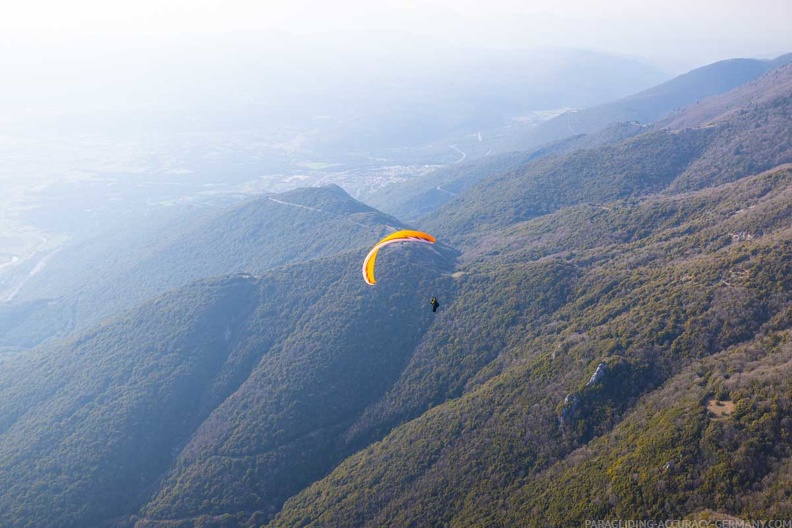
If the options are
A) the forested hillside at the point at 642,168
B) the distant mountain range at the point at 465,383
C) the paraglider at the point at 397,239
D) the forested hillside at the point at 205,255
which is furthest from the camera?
the forested hillside at the point at 205,255

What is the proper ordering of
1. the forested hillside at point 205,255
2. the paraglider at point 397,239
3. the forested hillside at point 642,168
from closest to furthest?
the paraglider at point 397,239 → the forested hillside at point 642,168 → the forested hillside at point 205,255

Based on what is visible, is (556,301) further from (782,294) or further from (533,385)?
(782,294)

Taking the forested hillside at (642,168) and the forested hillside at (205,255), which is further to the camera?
the forested hillside at (205,255)

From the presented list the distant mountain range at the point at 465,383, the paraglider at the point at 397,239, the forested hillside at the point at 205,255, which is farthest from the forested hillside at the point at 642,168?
the paraglider at the point at 397,239

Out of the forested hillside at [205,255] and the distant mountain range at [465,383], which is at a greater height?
the forested hillside at [205,255]

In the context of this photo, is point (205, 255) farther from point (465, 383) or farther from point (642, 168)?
point (642, 168)

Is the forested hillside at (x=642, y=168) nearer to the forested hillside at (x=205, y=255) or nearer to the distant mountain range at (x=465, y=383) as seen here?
the distant mountain range at (x=465, y=383)

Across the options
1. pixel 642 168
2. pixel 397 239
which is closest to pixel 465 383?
pixel 397 239

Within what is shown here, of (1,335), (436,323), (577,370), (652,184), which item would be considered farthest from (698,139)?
(1,335)
